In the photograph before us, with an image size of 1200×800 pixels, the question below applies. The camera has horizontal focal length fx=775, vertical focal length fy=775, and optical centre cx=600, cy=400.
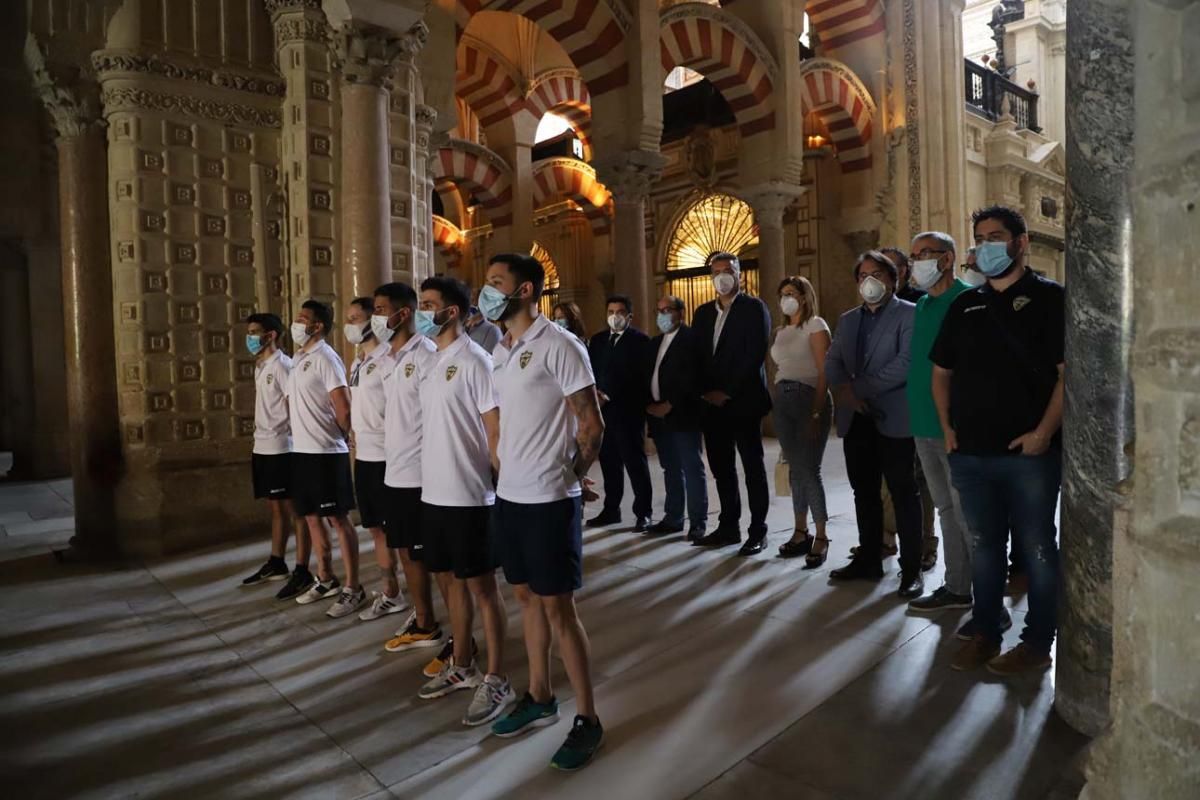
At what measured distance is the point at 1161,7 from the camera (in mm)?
1198

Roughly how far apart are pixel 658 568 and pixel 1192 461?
11.7 feet

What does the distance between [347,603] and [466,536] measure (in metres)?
1.56

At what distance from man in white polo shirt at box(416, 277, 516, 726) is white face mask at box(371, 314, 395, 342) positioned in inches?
27.3

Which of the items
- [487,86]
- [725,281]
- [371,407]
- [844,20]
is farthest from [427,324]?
[844,20]

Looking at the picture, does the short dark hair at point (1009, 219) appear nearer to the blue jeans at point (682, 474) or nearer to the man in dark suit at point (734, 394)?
the man in dark suit at point (734, 394)

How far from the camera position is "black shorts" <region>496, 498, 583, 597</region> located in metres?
2.42

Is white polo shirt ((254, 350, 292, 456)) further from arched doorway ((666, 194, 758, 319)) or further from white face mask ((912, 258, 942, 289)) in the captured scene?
arched doorway ((666, 194, 758, 319))

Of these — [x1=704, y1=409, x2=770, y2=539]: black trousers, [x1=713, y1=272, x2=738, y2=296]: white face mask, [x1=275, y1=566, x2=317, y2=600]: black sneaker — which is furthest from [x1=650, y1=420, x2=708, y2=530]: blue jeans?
[x1=275, y1=566, x2=317, y2=600]: black sneaker

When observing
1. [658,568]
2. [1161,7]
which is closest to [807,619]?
[658,568]

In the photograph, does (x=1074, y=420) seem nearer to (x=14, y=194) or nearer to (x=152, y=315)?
(x=152, y=315)

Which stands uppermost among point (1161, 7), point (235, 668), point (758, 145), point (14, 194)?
point (758, 145)

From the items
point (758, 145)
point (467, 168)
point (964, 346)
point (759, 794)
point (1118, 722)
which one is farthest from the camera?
point (467, 168)

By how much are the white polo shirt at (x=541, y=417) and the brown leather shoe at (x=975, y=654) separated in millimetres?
1644

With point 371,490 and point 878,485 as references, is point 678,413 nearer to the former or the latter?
point 878,485
